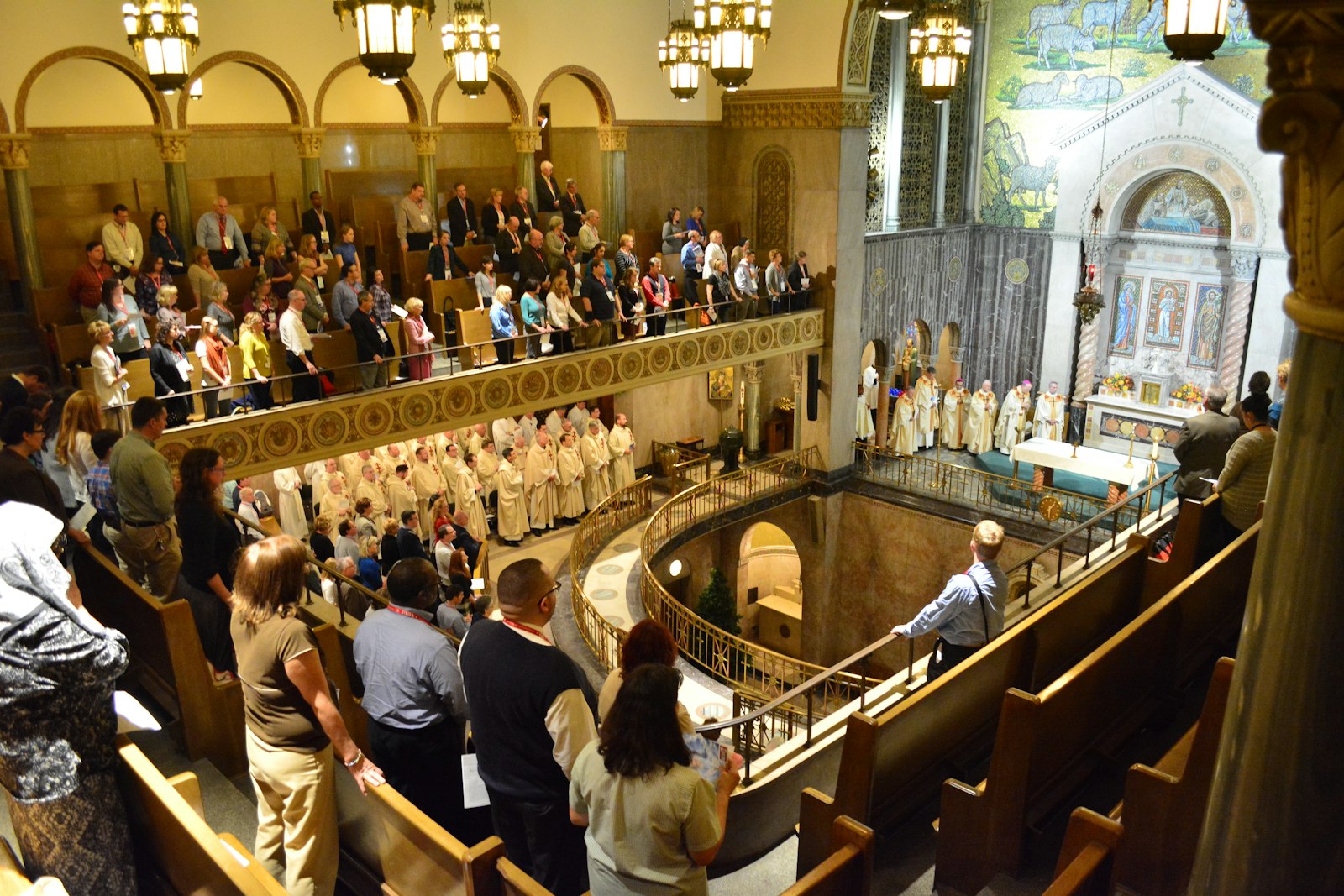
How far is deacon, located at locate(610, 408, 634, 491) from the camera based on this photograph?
1741 cm

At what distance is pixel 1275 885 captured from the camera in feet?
6.58

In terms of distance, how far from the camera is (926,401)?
20.4 m

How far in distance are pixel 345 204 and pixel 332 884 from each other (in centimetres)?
1439

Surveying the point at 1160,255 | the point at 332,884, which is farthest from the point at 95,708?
the point at 1160,255

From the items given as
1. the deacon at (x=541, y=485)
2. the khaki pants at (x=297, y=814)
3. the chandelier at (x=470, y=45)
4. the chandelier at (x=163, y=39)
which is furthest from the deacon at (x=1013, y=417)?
the khaki pants at (x=297, y=814)

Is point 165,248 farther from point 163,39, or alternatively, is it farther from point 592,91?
point 592,91

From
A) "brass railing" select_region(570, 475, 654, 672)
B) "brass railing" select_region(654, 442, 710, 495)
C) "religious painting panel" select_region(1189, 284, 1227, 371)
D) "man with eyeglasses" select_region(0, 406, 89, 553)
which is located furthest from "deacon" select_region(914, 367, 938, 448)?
"man with eyeglasses" select_region(0, 406, 89, 553)

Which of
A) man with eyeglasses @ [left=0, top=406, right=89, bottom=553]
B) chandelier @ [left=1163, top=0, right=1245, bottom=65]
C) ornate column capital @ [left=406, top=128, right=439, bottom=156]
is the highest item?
chandelier @ [left=1163, top=0, right=1245, bottom=65]

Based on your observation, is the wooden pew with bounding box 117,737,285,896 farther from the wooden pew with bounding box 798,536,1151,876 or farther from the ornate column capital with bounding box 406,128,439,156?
the ornate column capital with bounding box 406,128,439,156

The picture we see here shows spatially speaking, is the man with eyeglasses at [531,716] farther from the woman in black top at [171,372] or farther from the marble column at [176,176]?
the marble column at [176,176]

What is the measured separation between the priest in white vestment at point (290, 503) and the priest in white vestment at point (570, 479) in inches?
153

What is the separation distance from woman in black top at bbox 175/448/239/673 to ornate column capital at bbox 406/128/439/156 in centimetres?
1120

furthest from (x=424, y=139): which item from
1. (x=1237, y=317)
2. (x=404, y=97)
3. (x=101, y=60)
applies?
(x=1237, y=317)

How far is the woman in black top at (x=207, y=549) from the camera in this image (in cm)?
525
